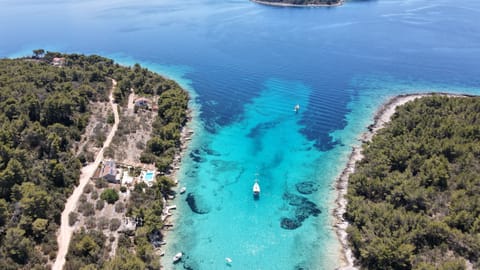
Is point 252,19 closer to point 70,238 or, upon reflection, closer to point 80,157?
point 80,157

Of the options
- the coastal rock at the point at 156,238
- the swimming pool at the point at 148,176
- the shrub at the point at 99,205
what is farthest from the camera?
the swimming pool at the point at 148,176

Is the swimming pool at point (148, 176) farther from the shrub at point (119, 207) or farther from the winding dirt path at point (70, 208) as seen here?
the winding dirt path at point (70, 208)

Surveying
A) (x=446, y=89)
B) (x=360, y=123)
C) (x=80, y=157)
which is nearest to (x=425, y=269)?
(x=360, y=123)

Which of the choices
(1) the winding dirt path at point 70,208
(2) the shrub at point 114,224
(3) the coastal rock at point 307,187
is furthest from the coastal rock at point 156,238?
(3) the coastal rock at point 307,187

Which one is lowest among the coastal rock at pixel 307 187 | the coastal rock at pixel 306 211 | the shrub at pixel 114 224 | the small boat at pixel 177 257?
the small boat at pixel 177 257

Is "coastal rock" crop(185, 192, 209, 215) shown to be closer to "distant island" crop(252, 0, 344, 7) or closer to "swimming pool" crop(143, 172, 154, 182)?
"swimming pool" crop(143, 172, 154, 182)

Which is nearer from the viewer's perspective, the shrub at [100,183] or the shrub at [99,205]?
→ the shrub at [99,205]
